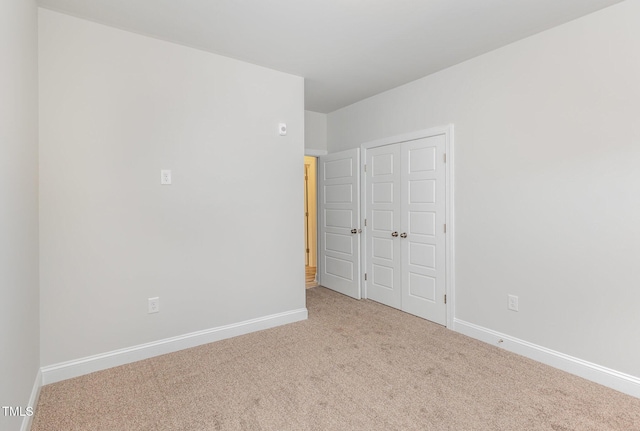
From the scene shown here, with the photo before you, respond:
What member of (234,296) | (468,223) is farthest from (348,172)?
(234,296)

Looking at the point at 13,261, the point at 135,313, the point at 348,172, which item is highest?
the point at 348,172

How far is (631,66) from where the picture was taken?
210 cm

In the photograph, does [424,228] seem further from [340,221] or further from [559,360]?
[559,360]

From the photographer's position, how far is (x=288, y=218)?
134 inches

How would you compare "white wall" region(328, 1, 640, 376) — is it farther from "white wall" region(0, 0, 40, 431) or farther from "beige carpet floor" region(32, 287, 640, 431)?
"white wall" region(0, 0, 40, 431)

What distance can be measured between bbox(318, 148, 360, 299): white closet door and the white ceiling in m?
1.47

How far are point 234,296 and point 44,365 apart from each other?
1407 millimetres

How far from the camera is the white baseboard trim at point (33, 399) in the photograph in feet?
5.57

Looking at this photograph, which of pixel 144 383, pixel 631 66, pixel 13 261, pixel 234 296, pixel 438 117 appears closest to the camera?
pixel 13 261

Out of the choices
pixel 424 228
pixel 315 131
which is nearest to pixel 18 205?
pixel 424 228

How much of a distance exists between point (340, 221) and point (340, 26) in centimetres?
260

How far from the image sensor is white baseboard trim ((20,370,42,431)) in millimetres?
1697

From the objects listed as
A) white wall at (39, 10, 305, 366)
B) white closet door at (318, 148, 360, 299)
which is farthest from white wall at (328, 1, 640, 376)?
white wall at (39, 10, 305, 366)

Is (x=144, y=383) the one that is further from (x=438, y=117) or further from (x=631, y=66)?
(x=631, y=66)
